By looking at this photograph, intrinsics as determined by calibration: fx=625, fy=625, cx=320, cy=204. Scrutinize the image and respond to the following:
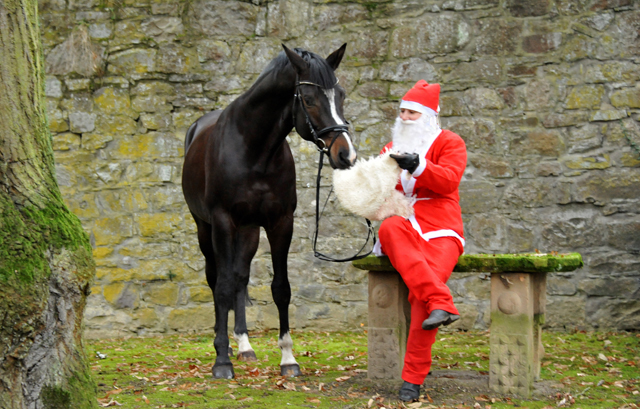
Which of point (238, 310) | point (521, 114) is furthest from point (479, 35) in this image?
point (238, 310)

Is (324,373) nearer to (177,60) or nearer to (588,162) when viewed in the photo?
(588,162)

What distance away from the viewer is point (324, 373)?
13.6 ft

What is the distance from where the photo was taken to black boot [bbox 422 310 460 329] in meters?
3.08

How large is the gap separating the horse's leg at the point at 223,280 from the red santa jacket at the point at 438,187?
3.89 feet

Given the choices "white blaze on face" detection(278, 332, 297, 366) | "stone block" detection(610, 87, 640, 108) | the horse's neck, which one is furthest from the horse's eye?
"stone block" detection(610, 87, 640, 108)

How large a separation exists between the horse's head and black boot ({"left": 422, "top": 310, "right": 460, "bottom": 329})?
92 cm

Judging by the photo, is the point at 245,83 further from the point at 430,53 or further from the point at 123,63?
the point at 430,53

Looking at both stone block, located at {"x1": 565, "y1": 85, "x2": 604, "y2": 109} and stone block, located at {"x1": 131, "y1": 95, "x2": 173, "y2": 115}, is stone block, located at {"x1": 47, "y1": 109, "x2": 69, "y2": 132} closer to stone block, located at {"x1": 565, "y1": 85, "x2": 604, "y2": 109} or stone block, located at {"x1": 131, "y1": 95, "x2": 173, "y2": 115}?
stone block, located at {"x1": 131, "y1": 95, "x2": 173, "y2": 115}

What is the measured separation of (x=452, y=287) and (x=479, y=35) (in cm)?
247

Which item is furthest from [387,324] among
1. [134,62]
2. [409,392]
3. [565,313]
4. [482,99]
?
[134,62]

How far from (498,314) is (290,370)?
1400 mm

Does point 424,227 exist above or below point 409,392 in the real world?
above

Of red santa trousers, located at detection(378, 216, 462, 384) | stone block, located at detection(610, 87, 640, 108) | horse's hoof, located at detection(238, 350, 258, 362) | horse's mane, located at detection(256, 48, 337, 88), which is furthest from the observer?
stone block, located at detection(610, 87, 640, 108)

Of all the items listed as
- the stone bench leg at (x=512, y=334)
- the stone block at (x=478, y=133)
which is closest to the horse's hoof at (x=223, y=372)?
the stone bench leg at (x=512, y=334)
